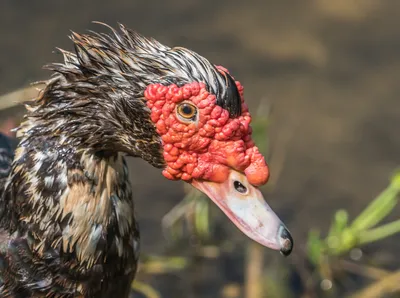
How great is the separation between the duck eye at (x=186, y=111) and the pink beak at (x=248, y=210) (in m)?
0.25

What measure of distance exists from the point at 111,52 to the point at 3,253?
94 centimetres

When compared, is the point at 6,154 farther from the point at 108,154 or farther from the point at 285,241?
the point at 285,241

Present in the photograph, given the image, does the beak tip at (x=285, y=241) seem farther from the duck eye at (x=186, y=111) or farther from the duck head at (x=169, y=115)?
the duck eye at (x=186, y=111)

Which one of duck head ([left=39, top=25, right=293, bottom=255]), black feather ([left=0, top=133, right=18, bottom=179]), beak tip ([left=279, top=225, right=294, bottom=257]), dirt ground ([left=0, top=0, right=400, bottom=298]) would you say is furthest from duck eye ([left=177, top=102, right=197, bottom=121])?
dirt ground ([left=0, top=0, right=400, bottom=298])

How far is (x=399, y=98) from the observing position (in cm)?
708

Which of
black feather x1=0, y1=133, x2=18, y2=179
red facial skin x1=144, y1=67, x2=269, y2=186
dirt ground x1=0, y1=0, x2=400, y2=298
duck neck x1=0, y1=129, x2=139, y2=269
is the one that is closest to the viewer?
red facial skin x1=144, y1=67, x2=269, y2=186

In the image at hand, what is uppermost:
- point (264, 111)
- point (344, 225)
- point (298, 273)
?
point (264, 111)

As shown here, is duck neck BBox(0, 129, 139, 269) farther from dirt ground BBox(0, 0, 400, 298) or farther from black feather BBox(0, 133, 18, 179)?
dirt ground BBox(0, 0, 400, 298)

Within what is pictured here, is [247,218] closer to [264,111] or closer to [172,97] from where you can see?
[172,97]

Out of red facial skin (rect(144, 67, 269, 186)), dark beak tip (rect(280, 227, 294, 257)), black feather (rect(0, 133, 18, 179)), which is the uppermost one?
red facial skin (rect(144, 67, 269, 186))

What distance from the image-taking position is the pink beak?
3092mm

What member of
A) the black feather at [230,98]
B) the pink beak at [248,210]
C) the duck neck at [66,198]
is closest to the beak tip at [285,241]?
the pink beak at [248,210]

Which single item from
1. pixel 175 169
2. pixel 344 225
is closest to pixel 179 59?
pixel 175 169

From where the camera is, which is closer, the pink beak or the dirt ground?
the pink beak
